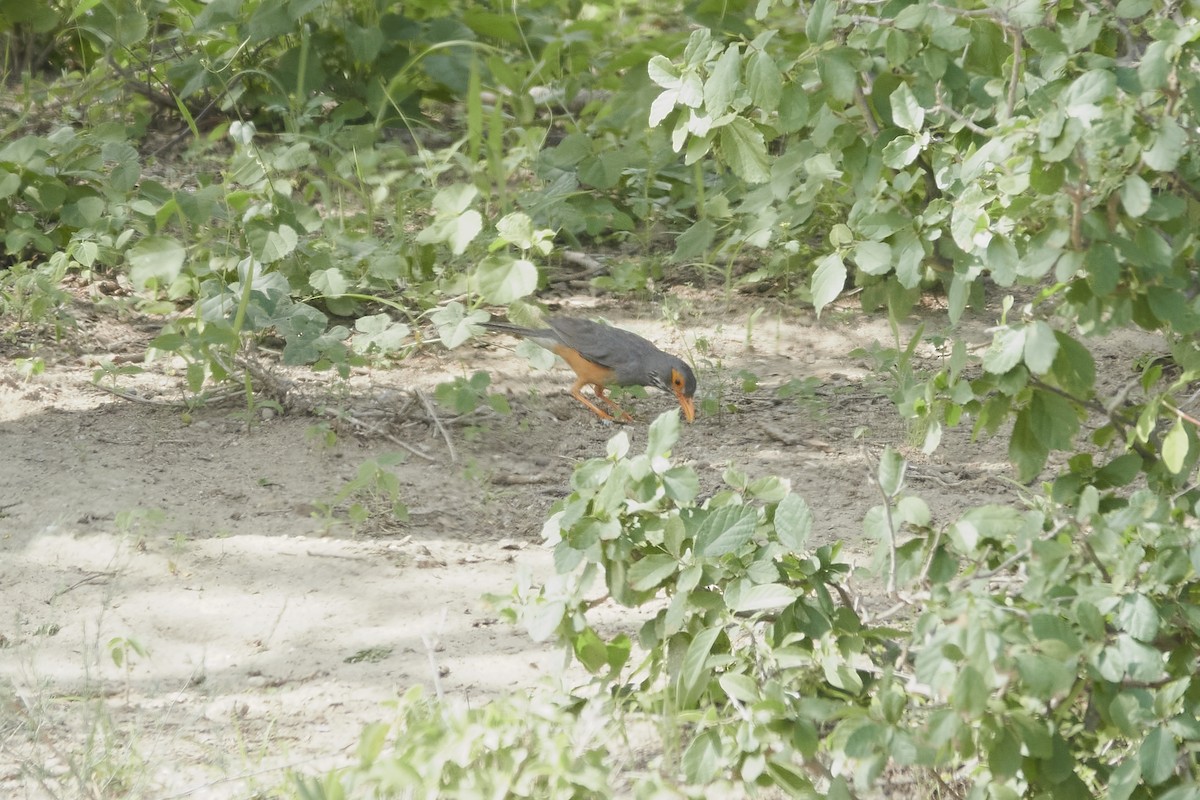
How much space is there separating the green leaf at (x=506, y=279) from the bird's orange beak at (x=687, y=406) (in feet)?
3.53

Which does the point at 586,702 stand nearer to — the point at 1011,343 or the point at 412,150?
the point at 1011,343

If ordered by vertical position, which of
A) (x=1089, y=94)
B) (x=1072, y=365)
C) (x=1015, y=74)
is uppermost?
(x=1089, y=94)

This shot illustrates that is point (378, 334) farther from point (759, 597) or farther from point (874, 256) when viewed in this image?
point (759, 597)

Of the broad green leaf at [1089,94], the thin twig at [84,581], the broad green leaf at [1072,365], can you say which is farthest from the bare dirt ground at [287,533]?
the broad green leaf at [1089,94]

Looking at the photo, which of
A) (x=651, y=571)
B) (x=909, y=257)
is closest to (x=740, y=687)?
(x=651, y=571)

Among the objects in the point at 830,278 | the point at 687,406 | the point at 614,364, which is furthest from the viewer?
the point at 614,364

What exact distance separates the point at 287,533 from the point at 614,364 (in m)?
1.84

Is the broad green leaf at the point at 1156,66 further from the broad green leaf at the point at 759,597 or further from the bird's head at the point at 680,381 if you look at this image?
the bird's head at the point at 680,381

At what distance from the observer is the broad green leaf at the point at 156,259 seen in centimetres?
481

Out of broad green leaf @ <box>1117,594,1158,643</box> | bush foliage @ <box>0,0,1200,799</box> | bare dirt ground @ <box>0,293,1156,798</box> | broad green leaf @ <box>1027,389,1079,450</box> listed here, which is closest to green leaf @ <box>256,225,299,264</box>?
bare dirt ground @ <box>0,293,1156,798</box>

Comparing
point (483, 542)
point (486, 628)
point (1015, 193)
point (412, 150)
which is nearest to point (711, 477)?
point (483, 542)

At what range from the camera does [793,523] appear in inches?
99.7

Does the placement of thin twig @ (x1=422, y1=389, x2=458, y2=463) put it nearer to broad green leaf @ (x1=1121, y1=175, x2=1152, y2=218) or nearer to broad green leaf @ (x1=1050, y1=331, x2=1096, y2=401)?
broad green leaf @ (x1=1050, y1=331, x2=1096, y2=401)

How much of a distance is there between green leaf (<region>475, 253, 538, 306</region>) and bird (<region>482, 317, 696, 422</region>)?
0.95 meters
